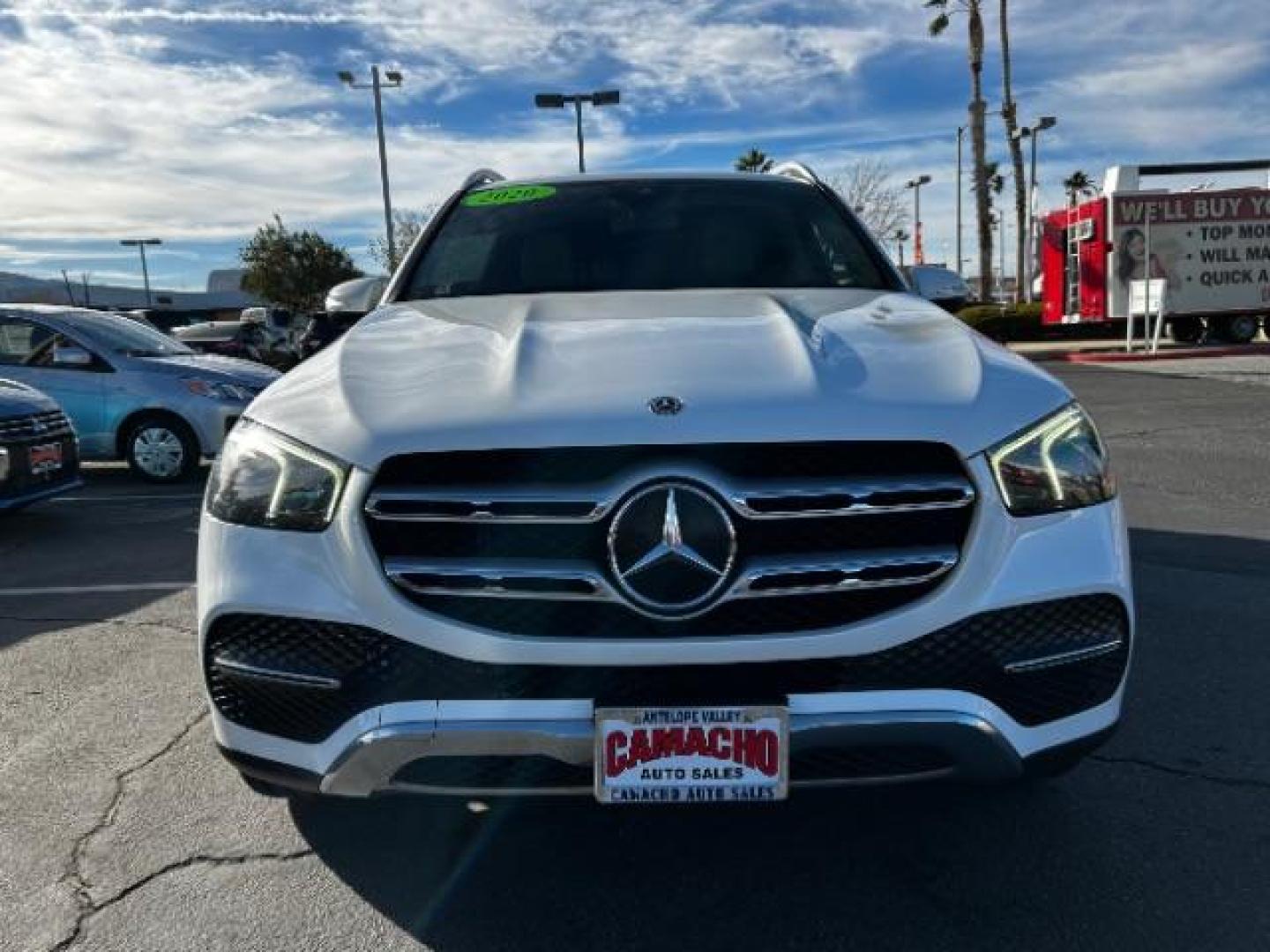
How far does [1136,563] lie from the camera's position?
5.38 metres

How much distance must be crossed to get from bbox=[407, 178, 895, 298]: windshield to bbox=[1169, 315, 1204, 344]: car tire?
2190 centimetres

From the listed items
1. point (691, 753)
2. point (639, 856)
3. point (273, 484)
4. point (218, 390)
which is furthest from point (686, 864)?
point (218, 390)

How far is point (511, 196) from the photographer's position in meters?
4.14

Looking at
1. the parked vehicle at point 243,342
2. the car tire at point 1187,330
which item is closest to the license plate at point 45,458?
the parked vehicle at point 243,342

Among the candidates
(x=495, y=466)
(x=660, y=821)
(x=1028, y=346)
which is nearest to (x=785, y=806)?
(x=660, y=821)

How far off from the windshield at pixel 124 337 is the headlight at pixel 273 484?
7.78 metres

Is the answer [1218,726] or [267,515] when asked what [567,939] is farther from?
[1218,726]

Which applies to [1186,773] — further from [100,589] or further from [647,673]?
[100,589]

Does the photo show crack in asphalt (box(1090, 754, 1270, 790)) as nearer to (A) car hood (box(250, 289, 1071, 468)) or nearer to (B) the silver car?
(A) car hood (box(250, 289, 1071, 468))

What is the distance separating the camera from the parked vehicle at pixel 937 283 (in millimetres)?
3814

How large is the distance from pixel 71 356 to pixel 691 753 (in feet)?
27.8

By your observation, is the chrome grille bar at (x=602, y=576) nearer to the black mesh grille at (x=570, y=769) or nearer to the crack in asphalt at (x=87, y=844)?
the black mesh grille at (x=570, y=769)

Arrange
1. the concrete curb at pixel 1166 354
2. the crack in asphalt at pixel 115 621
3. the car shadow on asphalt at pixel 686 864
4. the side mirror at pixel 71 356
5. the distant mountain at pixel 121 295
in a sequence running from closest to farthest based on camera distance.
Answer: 1. the car shadow on asphalt at pixel 686 864
2. the crack in asphalt at pixel 115 621
3. the side mirror at pixel 71 356
4. the concrete curb at pixel 1166 354
5. the distant mountain at pixel 121 295

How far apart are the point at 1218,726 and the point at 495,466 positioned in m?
2.55
